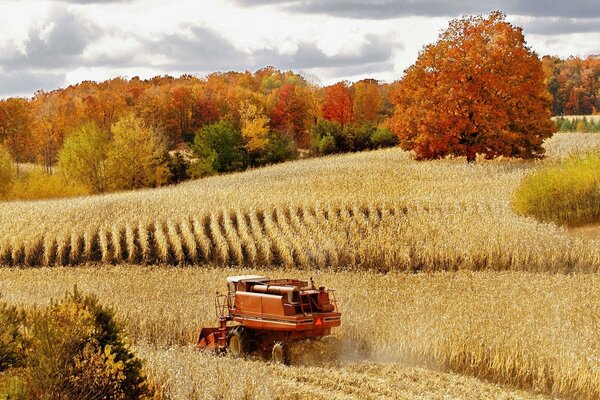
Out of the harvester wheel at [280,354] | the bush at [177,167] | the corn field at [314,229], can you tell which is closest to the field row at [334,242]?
the corn field at [314,229]

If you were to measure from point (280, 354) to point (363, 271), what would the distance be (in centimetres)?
1179

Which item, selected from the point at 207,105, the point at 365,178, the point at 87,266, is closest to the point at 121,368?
the point at 87,266

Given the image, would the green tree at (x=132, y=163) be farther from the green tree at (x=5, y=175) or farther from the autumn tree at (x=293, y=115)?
the autumn tree at (x=293, y=115)

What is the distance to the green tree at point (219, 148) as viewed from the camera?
63219 millimetres

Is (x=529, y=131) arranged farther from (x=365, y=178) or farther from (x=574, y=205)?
(x=574, y=205)

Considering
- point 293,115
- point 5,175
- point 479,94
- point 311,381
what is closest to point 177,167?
point 5,175

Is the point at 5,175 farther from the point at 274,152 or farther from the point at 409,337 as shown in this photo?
the point at 409,337

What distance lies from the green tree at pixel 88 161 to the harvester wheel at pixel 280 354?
45092 mm

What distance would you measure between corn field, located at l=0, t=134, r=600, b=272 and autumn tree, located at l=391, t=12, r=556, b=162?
193 inches

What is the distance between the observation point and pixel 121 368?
12484 mm

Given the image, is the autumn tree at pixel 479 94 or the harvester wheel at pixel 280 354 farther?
the autumn tree at pixel 479 94

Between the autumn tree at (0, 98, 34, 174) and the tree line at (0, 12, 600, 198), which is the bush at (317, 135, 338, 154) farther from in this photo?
the autumn tree at (0, 98, 34, 174)

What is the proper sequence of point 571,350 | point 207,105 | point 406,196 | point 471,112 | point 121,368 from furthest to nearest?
1. point 207,105
2. point 471,112
3. point 406,196
4. point 571,350
5. point 121,368

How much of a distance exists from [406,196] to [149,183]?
91.4 feet
